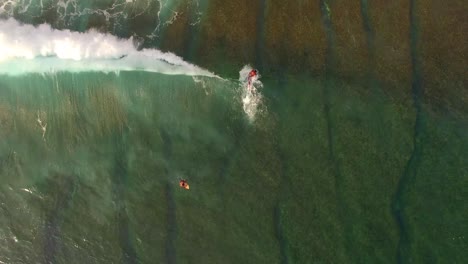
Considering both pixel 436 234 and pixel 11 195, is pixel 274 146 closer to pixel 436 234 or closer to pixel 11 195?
pixel 436 234

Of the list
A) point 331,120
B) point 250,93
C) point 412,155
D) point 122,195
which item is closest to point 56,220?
point 122,195

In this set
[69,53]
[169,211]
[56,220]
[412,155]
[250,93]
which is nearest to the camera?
[412,155]

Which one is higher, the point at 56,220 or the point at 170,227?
the point at 170,227

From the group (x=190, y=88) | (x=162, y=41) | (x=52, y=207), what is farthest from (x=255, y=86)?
(x=52, y=207)

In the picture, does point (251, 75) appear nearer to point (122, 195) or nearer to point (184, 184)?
point (184, 184)

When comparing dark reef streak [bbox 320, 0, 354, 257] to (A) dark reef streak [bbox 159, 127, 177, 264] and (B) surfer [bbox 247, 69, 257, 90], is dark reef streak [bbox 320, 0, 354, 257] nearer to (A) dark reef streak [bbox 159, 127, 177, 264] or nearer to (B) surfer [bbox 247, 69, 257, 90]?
(B) surfer [bbox 247, 69, 257, 90]

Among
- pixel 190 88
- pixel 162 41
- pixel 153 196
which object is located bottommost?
pixel 153 196

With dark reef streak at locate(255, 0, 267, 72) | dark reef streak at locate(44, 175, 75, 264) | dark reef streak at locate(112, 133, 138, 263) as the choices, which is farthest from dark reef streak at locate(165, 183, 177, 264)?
dark reef streak at locate(255, 0, 267, 72)
